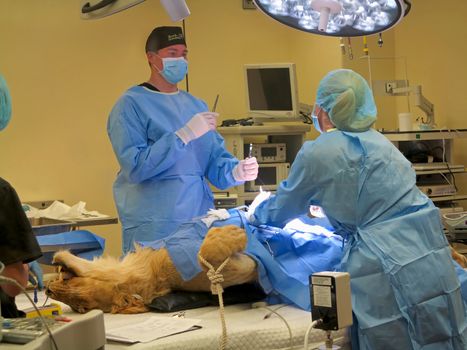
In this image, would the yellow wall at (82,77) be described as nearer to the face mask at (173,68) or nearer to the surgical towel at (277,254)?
the face mask at (173,68)

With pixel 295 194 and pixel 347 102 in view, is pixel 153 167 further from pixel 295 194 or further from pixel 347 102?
pixel 347 102

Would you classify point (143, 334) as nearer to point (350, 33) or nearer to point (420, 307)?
point (420, 307)

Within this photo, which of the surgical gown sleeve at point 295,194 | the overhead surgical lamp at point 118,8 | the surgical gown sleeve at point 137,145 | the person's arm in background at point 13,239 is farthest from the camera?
the surgical gown sleeve at point 137,145

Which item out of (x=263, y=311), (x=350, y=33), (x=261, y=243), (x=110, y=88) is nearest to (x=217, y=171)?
(x=261, y=243)

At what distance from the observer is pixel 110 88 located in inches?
174

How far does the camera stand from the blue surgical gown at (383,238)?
206cm

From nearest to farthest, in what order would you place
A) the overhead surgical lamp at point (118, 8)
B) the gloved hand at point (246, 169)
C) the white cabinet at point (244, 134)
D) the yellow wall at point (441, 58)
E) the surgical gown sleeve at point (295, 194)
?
the overhead surgical lamp at point (118, 8)
the surgical gown sleeve at point (295, 194)
the gloved hand at point (246, 169)
the white cabinet at point (244, 134)
the yellow wall at point (441, 58)

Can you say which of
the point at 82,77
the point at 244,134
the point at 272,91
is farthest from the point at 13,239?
the point at 82,77

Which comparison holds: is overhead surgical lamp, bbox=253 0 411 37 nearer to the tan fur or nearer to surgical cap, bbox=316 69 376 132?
surgical cap, bbox=316 69 376 132

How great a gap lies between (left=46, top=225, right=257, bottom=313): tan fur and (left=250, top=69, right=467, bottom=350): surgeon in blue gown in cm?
27

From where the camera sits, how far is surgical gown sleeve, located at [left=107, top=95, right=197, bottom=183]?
2615 mm

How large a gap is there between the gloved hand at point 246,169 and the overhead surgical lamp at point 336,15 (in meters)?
0.91

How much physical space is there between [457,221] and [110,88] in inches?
97.1

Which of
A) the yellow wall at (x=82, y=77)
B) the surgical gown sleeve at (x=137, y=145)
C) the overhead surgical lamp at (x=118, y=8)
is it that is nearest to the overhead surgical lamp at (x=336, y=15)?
the overhead surgical lamp at (x=118, y=8)
